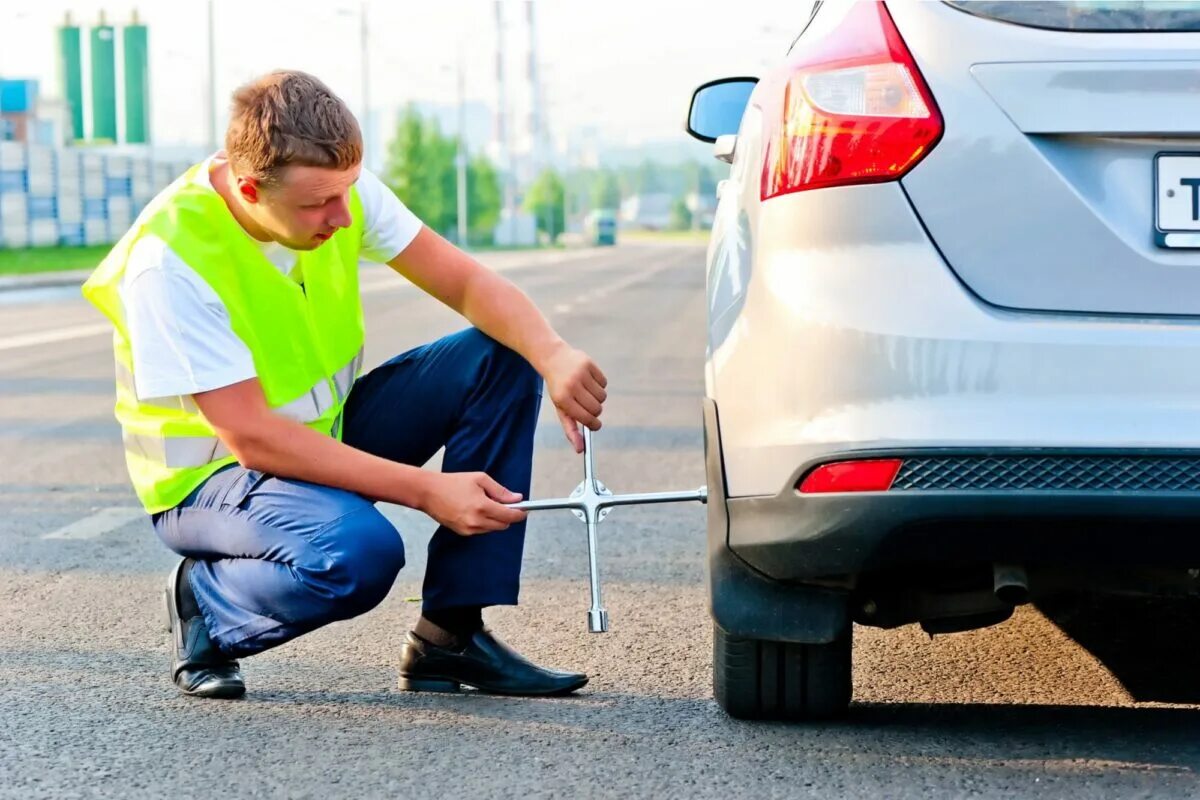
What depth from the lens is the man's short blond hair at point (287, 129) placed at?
329 cm

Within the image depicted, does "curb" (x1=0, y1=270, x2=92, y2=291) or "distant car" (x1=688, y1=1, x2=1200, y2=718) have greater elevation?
"distant car" (x1=688, y1=1, x2=1200, y2=718)

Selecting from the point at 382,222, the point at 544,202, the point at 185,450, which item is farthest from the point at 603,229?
the point at 185,450

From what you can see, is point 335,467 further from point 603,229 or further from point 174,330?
point 603,229

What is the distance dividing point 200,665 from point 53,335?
13.2 metres

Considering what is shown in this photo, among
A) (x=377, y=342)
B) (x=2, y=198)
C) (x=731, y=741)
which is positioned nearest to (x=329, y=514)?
(x=731, y=741)

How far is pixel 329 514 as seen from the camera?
3.41 meters

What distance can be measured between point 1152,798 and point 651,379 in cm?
912

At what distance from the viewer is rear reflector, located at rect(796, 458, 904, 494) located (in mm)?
2891

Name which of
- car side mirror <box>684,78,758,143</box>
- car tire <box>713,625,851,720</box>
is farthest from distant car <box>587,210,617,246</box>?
car tire <box>713,625,851,720</box>

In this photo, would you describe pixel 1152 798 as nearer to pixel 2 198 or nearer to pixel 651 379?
pixel 651 379

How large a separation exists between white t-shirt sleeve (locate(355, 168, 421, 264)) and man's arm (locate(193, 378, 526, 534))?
0.51 metres

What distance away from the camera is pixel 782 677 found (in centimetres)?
332

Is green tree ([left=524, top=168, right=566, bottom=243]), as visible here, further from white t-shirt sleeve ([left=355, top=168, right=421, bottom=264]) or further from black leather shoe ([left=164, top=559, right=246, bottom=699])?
black leather shoe ([left=164, top=559, right=246, bottom=699])

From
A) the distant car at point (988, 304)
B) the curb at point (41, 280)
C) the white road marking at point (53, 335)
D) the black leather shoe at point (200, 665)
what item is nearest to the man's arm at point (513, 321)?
the distant car at point (988, 304)
